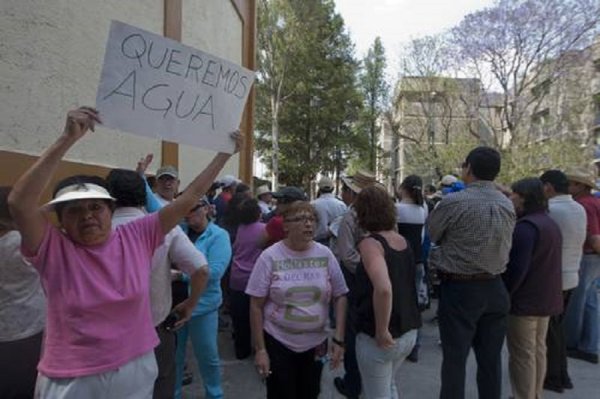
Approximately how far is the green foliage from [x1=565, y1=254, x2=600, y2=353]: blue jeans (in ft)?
90.6

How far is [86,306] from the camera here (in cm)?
212

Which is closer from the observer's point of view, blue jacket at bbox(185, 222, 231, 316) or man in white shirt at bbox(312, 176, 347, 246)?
blue jacket at bbox(185, 222, 231, 316)

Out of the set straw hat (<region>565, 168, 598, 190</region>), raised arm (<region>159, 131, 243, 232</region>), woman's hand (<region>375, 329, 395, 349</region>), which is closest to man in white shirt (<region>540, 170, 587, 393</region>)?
straw hat (<region>565, 168, 598, 190</region>)

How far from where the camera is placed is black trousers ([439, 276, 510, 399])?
12.6 ft

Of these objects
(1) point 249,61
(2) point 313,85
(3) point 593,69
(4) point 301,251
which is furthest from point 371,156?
(4) point 301,251

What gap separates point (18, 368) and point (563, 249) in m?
4.71

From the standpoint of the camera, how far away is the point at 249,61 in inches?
504

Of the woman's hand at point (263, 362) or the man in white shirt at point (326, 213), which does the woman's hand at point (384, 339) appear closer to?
the woman's hand at point (263, 362)

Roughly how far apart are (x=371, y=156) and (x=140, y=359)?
3907 cm

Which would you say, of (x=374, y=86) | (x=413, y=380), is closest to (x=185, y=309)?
(x=413, y=380)

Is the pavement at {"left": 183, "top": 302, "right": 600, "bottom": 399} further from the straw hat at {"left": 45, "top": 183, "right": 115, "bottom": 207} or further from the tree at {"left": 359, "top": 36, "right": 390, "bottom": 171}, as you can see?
the tree at {"left": 359, "top": 36, "right": 390, "bottom": 171}

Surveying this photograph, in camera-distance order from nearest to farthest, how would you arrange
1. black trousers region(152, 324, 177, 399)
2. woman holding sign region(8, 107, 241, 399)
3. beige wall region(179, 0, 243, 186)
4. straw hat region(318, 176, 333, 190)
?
woman holding sign region(8, 107, 241, 399) → black trousers region(152, 324, 177, 399) → straw hat region(318, 176, 333, 190) → beige wall region(179, 0, 243, 186)

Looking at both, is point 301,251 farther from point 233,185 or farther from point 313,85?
point 313,85

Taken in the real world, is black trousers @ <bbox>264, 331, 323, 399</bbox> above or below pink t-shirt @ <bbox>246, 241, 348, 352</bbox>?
below
